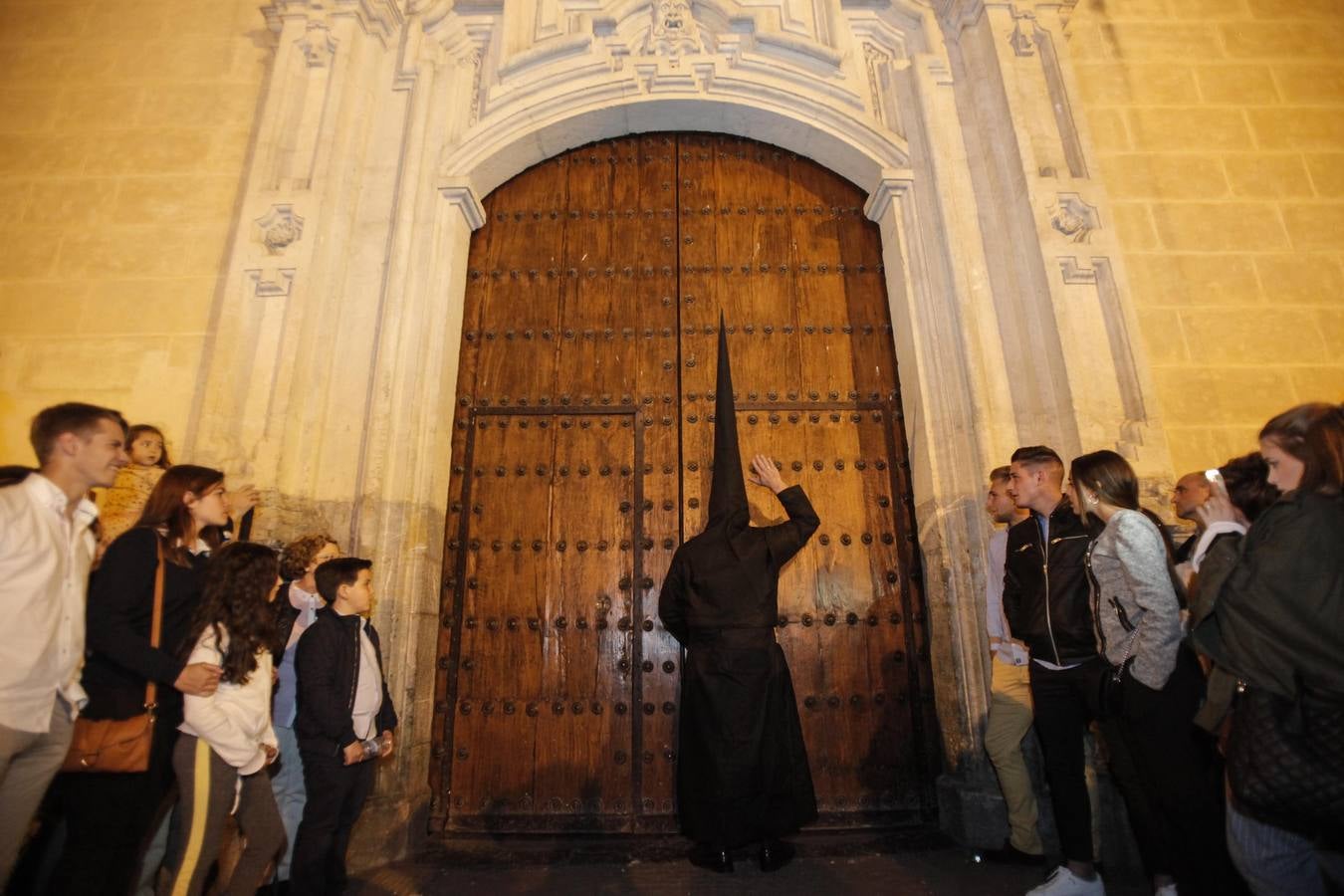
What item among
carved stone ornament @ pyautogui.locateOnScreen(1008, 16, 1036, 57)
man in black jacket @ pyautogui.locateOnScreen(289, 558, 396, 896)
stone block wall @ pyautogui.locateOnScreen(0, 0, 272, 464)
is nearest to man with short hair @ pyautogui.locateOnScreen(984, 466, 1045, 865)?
man in black jacket @ pyautogui.locateOnScreen(289, 558, 396, 896)

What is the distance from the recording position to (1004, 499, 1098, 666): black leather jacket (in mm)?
2385

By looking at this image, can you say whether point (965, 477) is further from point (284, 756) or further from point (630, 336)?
point (284, 756)

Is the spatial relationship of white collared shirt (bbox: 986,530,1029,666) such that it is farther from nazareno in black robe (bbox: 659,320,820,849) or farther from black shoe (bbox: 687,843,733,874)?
black shoe (bbox: 687,843,733,874)

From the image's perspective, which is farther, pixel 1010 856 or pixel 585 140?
pixel 585 140

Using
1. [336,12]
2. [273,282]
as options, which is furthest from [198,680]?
[336,12]

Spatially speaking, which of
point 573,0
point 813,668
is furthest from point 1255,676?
point 573,0

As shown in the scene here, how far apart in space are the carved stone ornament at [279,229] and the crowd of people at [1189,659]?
3.55m

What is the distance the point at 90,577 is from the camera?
84.0 inches

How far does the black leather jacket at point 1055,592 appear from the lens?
2.38 m

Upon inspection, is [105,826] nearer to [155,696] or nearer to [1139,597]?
[155,696]

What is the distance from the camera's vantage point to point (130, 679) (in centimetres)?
204

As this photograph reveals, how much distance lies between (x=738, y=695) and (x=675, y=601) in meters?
0.46

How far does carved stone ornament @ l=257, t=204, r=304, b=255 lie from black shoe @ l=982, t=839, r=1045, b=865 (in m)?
4.22

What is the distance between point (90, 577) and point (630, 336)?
260 centimetres
